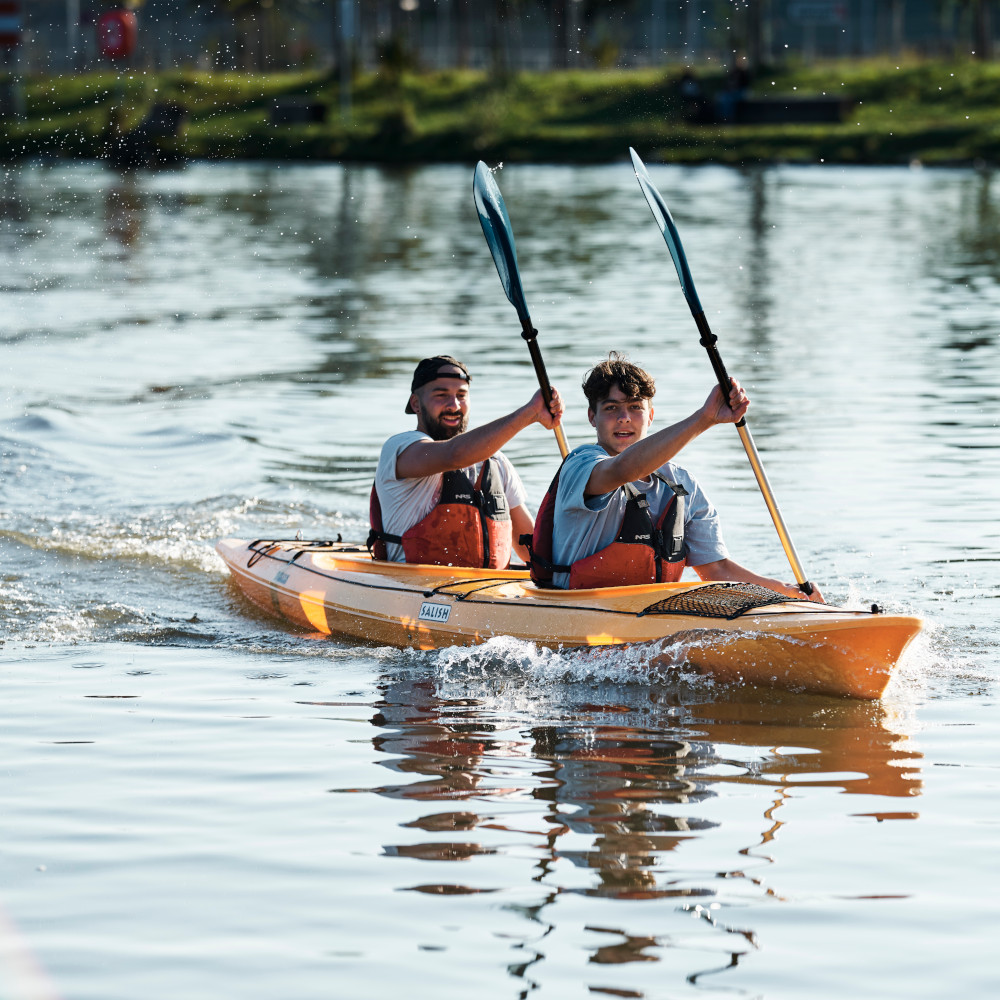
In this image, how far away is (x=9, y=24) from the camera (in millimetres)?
50812

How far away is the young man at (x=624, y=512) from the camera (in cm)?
579

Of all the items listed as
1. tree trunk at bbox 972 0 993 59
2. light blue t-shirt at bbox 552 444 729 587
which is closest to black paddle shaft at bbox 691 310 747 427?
light blue t-shirt at bbox 552 444 729 587

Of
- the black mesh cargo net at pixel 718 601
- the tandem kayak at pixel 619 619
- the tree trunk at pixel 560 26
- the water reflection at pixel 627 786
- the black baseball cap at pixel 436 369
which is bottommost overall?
the water reflection at pixel 627 786

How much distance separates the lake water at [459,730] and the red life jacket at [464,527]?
0.52 meters

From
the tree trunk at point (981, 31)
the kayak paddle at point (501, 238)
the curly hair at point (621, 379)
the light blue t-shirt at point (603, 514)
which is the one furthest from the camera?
the tree trunk at point (981, 31)

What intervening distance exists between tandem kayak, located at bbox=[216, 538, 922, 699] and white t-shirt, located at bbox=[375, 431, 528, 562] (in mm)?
190

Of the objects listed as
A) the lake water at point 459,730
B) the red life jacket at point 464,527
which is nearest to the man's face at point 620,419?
the lake water at point 459,730

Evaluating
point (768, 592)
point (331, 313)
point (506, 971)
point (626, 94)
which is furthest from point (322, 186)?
point (506, 971)

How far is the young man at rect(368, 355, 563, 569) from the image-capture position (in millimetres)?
6586

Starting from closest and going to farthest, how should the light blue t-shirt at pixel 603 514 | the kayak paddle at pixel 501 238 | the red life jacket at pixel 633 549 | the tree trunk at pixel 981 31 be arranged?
the light blue t-shirt at pixel 603 514
the red life jacket at pixel 633 549
the kayak paddle at pixel 501 238
the tree trunk at pixel 981 31

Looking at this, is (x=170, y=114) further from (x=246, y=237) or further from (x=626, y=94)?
(x=246, y=237)

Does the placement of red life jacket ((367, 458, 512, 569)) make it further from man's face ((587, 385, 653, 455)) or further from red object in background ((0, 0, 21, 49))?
red object in background ((0, 0, 21, 49))

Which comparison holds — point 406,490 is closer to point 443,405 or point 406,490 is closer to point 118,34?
point 443,405

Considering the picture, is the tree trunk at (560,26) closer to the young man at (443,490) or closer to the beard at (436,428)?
the young man at (443,490)
